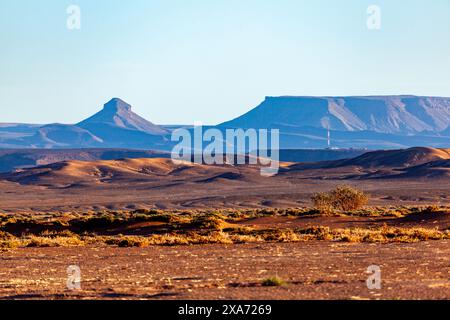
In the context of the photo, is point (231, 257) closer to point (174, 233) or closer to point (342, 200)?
point (174, 233)

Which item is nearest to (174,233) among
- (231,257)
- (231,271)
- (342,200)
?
(231,257)

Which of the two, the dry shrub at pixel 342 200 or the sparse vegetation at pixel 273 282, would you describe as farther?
the dry shrub at pixel 342 200

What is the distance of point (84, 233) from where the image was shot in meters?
39.9

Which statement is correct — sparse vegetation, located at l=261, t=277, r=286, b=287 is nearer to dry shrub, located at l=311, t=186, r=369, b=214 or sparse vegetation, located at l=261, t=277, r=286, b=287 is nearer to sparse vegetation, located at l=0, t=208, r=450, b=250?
sparse vegetation, located at l=0, t=208, r=450, b=250

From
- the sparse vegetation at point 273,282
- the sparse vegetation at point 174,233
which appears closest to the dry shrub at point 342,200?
the sparse vegetation at point 174,233

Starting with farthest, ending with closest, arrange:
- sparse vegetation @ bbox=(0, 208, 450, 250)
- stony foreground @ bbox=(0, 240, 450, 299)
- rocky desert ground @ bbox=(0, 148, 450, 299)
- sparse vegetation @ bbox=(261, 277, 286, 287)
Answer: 1. sparse vegetation @ bbox=(0, 208, 450, 250)
2. sparse vegetation @ bbox=(261, 277, 286, 287)
3. rocky desert ground @ bbox=(0, 148, 450, 299)
4. stony foreground @ bbox=(0, 240, 450, 299)

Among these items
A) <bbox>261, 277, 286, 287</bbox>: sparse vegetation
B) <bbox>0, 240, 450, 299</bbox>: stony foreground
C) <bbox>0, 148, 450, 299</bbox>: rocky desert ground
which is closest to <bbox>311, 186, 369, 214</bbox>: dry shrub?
<bbox>0, 148, 450, 299</bbox>: rocky desert ground

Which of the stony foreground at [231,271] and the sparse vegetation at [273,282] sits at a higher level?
the sparse vegetation at [273,282]

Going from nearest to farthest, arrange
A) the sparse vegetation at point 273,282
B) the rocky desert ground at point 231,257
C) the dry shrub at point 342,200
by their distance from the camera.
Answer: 1. the rocky desert ground at point 231,257
2. the sparse vegetation at point 273,282
3. the dry shrub at point 342,200

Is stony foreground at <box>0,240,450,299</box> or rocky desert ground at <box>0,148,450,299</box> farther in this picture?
rocky desert ground at <box>0,148,450,299</box>

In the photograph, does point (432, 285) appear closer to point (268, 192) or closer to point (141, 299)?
point (141, 299)

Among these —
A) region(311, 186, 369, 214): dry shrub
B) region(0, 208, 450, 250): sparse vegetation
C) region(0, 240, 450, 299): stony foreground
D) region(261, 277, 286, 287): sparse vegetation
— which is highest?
region(261, 277, 286, 287): sparse vegetation

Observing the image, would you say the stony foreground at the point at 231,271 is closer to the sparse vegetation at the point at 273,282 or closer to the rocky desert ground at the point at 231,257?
the rocky desert ground at the point at 231,257

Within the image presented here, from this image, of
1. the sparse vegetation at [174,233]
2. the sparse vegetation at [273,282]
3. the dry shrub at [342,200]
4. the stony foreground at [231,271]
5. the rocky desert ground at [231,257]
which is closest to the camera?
the stony foreground at [231,271]
